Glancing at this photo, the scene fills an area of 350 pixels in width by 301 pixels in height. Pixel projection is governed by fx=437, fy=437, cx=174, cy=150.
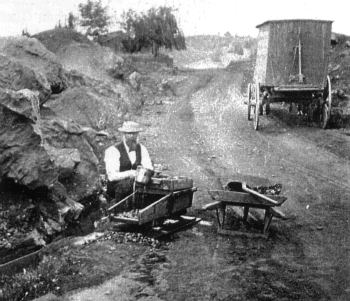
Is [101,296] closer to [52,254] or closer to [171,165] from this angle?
[52,254]

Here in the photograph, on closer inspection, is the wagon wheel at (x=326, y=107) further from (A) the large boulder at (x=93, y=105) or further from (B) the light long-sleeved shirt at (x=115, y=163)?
(B) the light long-sleeved shirt at (x=115, y=163)

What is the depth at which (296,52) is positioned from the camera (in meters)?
15.1

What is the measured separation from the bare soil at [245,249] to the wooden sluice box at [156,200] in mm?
434

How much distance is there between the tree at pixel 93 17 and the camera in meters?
31.8

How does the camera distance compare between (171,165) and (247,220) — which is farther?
(171,165)

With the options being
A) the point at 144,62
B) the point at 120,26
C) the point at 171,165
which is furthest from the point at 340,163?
the point at 120,26

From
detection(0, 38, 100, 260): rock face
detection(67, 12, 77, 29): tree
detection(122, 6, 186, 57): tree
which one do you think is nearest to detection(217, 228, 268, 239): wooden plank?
detection(0, 38, 100, 260): rock face

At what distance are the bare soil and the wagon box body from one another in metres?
2.61

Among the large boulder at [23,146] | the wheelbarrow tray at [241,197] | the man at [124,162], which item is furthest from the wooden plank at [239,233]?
the large boulder at [23,146]

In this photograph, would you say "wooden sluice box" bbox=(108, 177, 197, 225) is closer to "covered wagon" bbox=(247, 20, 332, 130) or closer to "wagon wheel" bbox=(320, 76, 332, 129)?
"covered wagon" bbox=(247, 20, 332, 130)

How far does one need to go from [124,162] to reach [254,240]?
246 centimetres

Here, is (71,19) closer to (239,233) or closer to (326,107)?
(326,107)

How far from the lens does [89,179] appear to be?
8555 mm

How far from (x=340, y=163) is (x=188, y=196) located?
5504mm
